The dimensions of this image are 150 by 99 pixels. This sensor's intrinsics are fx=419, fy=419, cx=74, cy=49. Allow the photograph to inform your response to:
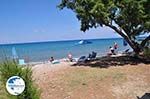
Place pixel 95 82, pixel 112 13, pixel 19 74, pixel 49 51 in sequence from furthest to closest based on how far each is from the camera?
pixel 49 51
pixel 112 13
pixel 95 82
pixel 19 74

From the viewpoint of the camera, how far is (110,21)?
70.2 ft

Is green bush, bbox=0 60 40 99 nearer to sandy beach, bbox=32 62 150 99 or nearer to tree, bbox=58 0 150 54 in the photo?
sandy beach, bbox=32 62 150 99

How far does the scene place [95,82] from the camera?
55.7 ft

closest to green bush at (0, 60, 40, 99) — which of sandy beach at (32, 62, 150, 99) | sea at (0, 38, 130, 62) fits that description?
sea at (0, 38, 130, 62)

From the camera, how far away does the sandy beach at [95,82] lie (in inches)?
620

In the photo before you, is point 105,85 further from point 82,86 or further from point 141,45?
point 141,45

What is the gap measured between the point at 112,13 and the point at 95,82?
5.11 meters

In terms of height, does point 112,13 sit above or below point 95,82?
above

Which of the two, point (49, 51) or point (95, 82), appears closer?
point (95, 82)

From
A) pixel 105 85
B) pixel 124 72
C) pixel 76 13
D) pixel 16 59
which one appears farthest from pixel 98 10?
pixel 16 59

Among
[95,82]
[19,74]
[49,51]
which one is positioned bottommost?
[49,51]

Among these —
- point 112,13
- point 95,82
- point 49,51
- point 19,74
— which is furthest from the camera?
point 49,51

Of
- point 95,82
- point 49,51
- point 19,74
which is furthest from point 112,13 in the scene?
point 49,51

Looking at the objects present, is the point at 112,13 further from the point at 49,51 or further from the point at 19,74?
the point at 49,51
